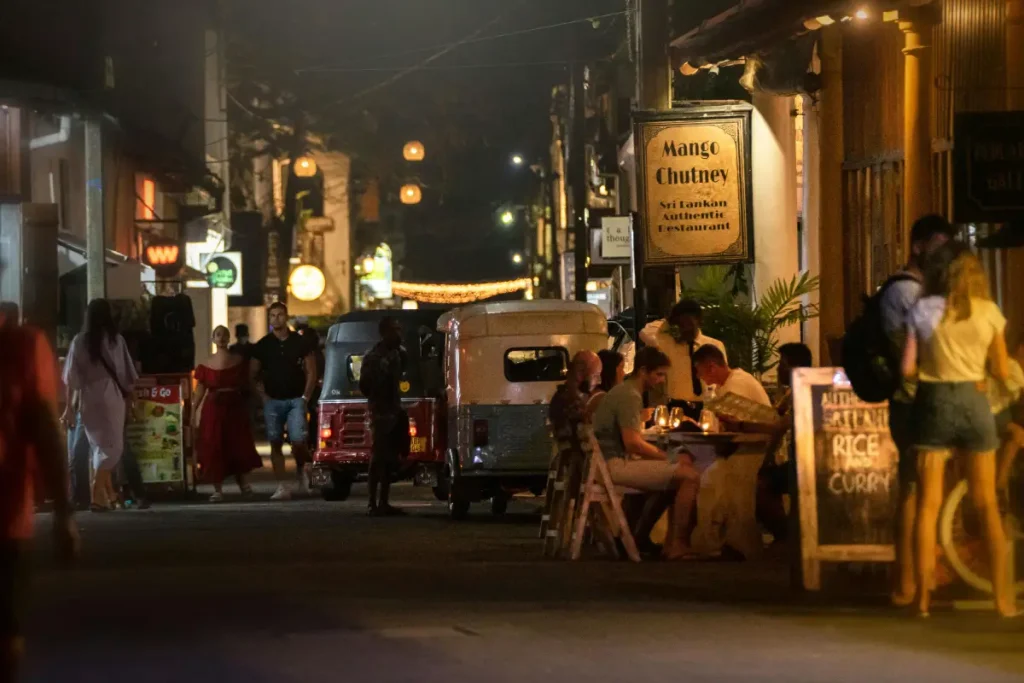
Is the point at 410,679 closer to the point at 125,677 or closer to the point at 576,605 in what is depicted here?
the point at 125,677

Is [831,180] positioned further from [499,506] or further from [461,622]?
[461,622]

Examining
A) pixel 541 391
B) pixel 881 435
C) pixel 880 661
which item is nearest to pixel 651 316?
pixel 541 391

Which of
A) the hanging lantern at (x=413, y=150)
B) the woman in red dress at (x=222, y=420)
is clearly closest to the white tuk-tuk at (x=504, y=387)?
the woman in red dress at (x=222, y=420)

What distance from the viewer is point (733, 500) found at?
13.7 metres

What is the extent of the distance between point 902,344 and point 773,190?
38.8ft

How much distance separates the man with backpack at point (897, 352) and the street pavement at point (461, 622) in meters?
0.77

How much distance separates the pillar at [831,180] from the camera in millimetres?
17844

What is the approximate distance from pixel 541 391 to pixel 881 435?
8.08 meters

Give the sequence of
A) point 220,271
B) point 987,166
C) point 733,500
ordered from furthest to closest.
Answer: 1. point 220,271
2. point 733,500
3. point 987,166

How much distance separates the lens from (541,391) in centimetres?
1905

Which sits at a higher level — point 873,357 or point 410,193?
point 410,193

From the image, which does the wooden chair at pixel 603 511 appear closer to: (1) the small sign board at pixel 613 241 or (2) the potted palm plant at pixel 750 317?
(2) the potted palm plant at pixel 750 317

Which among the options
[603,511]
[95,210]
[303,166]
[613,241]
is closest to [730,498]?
[603,511]

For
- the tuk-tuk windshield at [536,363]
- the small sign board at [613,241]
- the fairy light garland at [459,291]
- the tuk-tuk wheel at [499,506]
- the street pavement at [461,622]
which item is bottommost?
Answer: the tuk-tuk wheel at [499,506]
